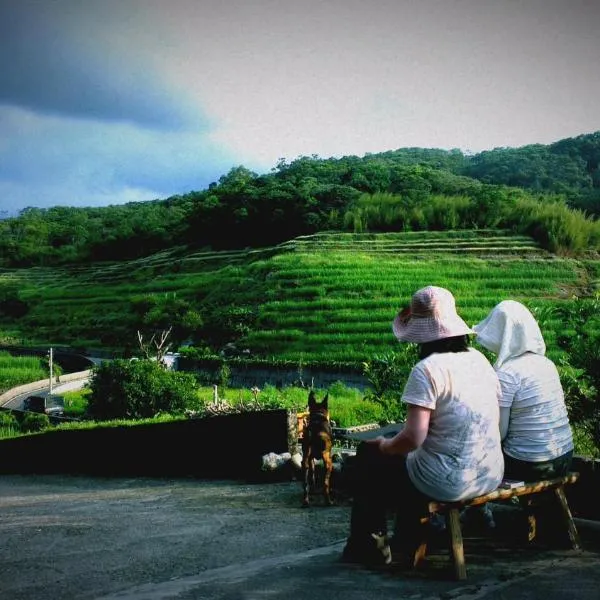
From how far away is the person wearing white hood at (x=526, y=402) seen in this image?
13.1ft

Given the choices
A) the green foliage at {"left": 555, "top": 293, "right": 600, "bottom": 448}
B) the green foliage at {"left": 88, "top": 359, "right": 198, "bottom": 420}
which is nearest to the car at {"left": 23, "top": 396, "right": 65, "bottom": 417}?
the green foliage at {"left": 88, "top": 359, "right": 198, "bottom": 420}

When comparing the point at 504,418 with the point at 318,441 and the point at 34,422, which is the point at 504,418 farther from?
the point at 34,422

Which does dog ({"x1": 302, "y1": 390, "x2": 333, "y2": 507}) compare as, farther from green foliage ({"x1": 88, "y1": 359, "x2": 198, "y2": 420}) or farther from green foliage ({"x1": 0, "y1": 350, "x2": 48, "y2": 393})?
green foliage ({"x1": 0, "y1": 350, "x2": 48, "y2": 393})

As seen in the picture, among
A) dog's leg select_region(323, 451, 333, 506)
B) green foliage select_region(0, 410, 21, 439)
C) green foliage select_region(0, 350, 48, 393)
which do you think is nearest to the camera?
dog's leg select_region(323, 451, 333, 506)

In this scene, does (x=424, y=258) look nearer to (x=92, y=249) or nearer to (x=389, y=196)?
(x=389, y=196)

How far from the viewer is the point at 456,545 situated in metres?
3.45

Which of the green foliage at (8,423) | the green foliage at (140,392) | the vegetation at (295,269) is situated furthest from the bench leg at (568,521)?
the green foliage at (8,423)

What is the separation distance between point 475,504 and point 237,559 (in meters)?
1.48

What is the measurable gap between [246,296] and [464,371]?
4278cm

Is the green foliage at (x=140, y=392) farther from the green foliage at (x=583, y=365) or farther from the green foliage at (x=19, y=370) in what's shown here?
the green foliage at (x=19, y=370)

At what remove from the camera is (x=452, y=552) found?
345cm

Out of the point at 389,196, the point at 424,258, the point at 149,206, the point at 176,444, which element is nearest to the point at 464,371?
the point at 176,444

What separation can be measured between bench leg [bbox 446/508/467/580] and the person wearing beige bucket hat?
88 mm

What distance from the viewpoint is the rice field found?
39.0 meters
